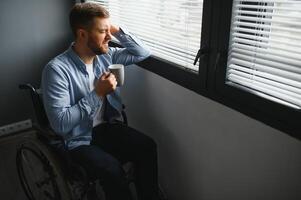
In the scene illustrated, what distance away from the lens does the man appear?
1362 millimetres

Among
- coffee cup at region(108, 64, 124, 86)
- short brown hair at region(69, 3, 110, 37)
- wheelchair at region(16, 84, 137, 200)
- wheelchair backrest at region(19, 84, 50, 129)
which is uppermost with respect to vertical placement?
short brown hair at region(69, 3, 110, 37)

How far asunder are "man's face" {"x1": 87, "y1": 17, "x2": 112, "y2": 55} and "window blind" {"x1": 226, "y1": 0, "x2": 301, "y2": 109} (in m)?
0.62

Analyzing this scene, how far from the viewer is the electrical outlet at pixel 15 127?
2441mm

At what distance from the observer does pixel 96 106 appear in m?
1.44

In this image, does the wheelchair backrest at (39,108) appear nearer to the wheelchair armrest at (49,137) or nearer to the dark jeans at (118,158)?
the wheelchair armrest at (49,137)

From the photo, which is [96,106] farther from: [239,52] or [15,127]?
[15,127]

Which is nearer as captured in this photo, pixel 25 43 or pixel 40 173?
pixel 40 173

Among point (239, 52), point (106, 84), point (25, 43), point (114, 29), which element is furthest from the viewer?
point (25, 43)

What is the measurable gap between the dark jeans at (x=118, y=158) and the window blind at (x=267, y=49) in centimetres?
59

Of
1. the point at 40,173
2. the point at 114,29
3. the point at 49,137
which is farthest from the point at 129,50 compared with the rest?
the point at 40,173

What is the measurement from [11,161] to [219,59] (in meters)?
1.76

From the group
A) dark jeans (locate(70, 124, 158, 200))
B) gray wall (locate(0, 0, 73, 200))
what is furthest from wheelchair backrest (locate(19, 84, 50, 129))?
gray wall (locate(0, 0, 73, 200))

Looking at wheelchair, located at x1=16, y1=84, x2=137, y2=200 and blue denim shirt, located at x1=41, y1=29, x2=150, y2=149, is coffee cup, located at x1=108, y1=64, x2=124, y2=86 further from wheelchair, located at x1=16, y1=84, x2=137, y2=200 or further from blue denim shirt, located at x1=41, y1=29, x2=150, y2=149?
wheelchair, located at x1=16, y1=84, x2=137, y2=200

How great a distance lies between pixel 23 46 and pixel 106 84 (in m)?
1.34
